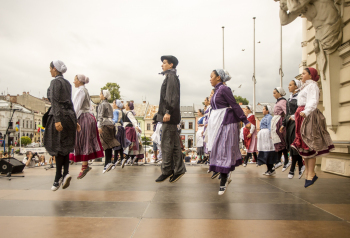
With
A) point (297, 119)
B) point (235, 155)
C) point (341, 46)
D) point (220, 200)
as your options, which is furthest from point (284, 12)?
point (220, 200)

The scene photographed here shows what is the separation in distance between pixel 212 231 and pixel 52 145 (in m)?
3.25

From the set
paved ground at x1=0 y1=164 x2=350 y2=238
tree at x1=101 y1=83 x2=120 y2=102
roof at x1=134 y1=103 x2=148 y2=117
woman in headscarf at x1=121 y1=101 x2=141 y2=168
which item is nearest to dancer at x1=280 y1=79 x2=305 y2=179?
paved ground at x1=0 y1=164 x2=350 y2=238

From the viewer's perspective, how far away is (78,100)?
621cm

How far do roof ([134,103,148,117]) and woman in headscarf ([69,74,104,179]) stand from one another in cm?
7208

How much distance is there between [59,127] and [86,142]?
119 centimetres

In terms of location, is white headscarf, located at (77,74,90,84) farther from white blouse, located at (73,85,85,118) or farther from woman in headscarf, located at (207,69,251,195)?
woman in headscarf, located at (207,69,251,195)

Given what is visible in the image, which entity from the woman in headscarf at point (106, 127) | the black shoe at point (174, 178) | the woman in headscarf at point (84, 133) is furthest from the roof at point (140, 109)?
the black shoe at point (174, 178)

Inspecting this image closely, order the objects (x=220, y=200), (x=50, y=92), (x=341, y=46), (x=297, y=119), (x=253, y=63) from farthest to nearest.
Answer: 1. (x=253, y=63)
2. (x=341, y=46)
3. (x=297, y=119)
4. (x=50, y=92)
5. (x=220, y=200)

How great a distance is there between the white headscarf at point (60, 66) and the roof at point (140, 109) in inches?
2874

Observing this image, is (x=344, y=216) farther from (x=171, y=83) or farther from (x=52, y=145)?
(x=52, y=145)

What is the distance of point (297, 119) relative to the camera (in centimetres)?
577

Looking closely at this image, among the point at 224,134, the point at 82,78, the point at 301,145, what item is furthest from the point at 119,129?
the point at 301,145

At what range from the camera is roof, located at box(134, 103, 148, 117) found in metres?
78.9

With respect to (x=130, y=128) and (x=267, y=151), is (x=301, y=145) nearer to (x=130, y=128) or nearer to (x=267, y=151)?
(x=267, y=151)
